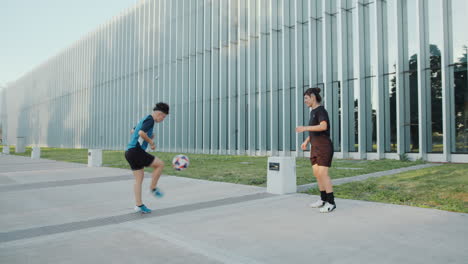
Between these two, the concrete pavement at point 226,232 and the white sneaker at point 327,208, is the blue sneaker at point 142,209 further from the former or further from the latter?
the white sneaker at point 327,208

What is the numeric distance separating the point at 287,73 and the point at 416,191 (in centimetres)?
1645

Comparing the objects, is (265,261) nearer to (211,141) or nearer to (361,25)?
Result: (361,25)

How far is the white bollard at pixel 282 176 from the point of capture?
7527 millimetres

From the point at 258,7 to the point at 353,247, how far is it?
80.0 ft

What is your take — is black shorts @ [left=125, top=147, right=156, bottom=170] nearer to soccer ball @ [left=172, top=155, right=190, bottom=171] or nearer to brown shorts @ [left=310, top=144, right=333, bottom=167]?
soccer ball @ [left=172, top=155, right=190, bottom=171]

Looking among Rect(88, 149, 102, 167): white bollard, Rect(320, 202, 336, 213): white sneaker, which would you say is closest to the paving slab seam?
Rect(320, 202, 336, 213): white sneaker

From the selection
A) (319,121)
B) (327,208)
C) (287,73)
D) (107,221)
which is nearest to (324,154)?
(319,121)

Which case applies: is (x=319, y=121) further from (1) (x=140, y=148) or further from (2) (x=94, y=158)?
(2) (x=94, y=158)

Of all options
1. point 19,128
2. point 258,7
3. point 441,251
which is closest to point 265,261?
point 441,251

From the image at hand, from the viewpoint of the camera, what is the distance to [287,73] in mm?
23094

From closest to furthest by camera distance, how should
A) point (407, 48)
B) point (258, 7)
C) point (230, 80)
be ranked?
point (407, 48), point (258, 7), point (230, 80)

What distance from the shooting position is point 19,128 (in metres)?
85.6

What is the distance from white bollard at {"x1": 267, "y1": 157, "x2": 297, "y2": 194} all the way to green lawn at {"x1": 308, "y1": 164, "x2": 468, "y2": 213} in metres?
0.50

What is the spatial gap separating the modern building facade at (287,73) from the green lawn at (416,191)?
7.50 m
